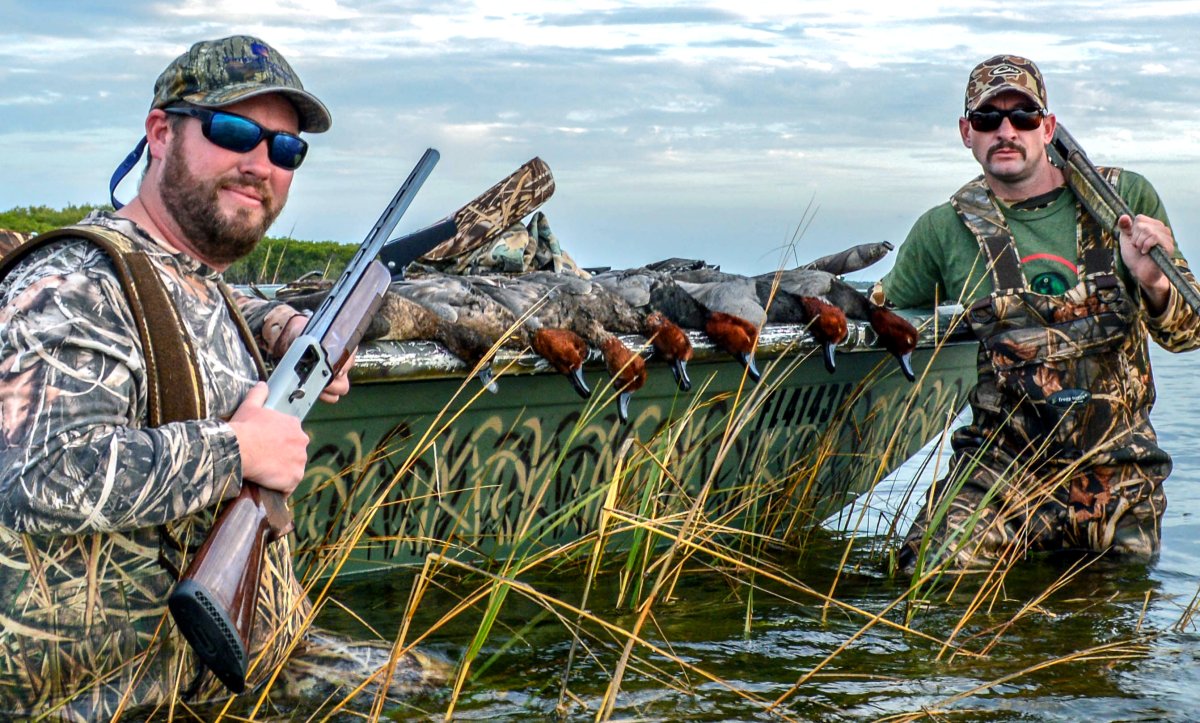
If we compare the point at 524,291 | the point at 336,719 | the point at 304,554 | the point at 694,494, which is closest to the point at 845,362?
the point at 694,494

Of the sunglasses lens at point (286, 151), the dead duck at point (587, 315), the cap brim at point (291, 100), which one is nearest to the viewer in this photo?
the cap brim at point (291, 100)

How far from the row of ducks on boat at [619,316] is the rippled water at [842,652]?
103 cm

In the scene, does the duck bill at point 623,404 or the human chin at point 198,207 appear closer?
the human chin at point 198,207

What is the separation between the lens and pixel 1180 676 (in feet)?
16.2

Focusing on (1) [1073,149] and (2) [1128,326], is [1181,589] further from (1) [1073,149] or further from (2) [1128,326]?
(1) [1073,149]

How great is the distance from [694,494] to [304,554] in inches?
90.0

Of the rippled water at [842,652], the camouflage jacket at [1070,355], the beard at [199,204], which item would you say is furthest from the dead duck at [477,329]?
the camouflage jacket at [1070,355]

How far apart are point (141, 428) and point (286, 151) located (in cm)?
89

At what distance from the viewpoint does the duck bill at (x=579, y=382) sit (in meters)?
5.70

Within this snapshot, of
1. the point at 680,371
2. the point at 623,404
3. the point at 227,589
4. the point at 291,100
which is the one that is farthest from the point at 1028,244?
the point at 227,589

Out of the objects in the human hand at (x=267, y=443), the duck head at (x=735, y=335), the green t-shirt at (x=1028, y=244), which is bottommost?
the duck head at (x=735, y=335)

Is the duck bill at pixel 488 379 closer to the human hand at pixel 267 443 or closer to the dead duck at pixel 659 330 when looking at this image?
the dead duck at pixel 659 330

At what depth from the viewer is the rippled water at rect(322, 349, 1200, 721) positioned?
14.3 feet

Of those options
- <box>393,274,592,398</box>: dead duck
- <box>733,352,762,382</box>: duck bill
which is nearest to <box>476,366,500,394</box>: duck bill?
<box>393,274,592,398</box>: dead duck
